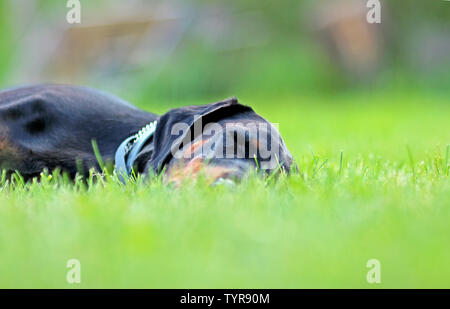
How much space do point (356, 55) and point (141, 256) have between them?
374 inches

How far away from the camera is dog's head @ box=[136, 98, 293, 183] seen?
2.30 m

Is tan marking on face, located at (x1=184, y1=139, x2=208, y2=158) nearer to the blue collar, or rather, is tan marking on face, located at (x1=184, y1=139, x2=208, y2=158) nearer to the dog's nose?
the dog's nose

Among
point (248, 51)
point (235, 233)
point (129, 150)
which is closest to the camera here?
point (235, 233)

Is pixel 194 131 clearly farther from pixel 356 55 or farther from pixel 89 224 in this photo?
pixel 356 55

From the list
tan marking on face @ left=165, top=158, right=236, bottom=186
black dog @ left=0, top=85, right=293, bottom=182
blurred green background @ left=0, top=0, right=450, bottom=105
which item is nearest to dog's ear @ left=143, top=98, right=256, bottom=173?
black dog @ left=0, top=85, right=293, bottom=182

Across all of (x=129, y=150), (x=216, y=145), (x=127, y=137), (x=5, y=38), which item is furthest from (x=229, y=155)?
(x=5, y=38)

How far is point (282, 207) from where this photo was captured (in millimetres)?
2084

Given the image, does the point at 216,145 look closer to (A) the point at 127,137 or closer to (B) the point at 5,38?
(A) the point at 127,137

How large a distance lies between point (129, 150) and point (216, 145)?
699 millimetres

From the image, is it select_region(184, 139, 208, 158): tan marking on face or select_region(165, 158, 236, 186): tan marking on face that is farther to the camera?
select_region(184, 139, 208, 158): tan marking on face

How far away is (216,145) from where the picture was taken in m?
2.34
